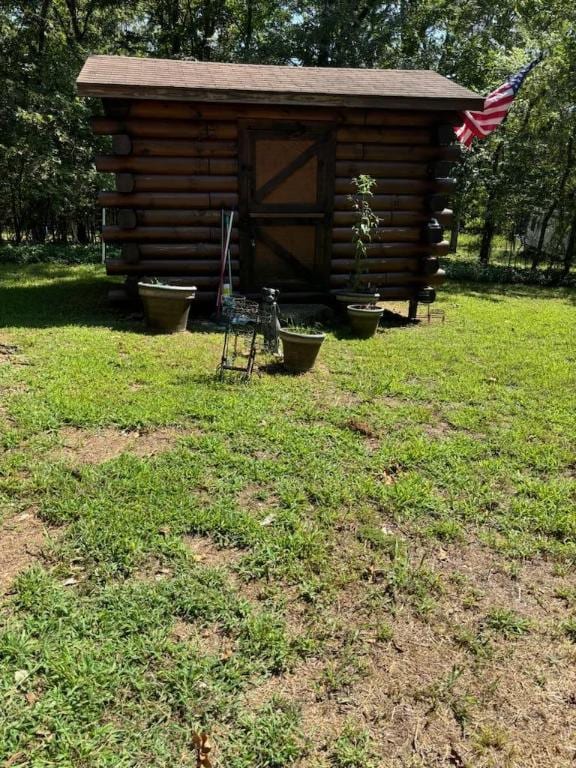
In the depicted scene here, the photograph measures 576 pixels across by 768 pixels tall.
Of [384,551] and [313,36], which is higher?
[313,36]

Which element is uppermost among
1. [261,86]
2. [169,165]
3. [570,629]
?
[261,86]

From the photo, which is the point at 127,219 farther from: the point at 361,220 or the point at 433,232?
the point at 433,232

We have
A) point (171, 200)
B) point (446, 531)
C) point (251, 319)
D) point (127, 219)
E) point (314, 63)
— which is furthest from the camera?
point (314, 63)

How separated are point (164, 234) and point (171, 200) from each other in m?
0.46

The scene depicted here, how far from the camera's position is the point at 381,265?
832 cm

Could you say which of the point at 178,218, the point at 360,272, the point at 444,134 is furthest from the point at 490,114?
the point at 178,218

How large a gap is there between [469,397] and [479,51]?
1534 centimetres

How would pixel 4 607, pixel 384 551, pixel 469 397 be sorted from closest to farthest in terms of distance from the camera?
pixel 4 607, pixel 384 551, pixel 469 397

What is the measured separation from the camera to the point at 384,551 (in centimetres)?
289

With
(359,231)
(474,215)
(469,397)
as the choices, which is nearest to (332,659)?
(469,397)

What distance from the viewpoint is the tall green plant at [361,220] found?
7.34m

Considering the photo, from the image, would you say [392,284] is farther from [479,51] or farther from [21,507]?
[479,51]

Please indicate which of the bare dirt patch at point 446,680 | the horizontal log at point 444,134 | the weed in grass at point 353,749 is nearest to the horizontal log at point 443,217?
the horizontal log at point 444,134

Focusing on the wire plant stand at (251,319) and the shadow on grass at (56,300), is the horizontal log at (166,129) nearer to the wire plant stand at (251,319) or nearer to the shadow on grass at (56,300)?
the shadow on grass at (56,300)
